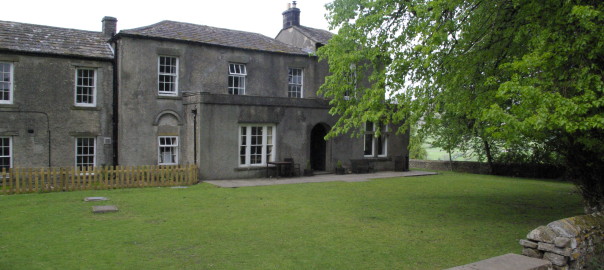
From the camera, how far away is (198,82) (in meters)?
21.9

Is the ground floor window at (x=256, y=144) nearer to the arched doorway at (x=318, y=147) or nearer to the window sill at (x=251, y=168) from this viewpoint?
the window sill at (x=251, y=168)

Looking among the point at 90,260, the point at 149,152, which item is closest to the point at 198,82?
the point at 149,152

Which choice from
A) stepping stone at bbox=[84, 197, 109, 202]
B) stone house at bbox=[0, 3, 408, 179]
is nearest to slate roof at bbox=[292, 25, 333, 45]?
stone house at bbox=[0, 3, 408, 179]

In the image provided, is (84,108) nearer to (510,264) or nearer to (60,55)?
(60,55)

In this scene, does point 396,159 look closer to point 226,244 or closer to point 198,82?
point 198,82

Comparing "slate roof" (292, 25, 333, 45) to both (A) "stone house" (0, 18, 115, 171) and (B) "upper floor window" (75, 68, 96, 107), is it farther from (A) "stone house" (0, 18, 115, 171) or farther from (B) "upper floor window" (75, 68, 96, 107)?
(B) "upper floor window" (75, 68, 96, 107)

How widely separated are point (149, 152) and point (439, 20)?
14839 mm

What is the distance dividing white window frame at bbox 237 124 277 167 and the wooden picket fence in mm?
2902

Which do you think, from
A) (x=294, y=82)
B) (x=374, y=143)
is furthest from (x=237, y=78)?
(x=374, y=143)

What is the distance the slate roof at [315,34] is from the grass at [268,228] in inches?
477

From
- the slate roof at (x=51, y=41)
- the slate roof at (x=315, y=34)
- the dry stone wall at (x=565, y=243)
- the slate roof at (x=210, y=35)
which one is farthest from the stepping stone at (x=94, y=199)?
the slate roof at (x=315, y=34)

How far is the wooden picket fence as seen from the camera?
15562 millimetres

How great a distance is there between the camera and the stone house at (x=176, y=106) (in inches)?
770

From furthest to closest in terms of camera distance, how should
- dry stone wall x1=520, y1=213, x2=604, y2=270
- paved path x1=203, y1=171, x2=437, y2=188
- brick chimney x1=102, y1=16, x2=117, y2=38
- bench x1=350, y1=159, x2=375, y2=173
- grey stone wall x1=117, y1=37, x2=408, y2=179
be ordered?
bench x1=350, y1=159, x2=375, y2=173
brick chimney x1=102, y1=16, x2=117, y2=38
grey stone wall x1=117, y1=37, x2=408, y2=179
paved path x1=203, y1=171, x2=437, y2=188
dry stone wall x1=520, y1=213, x2=604, y2=270
